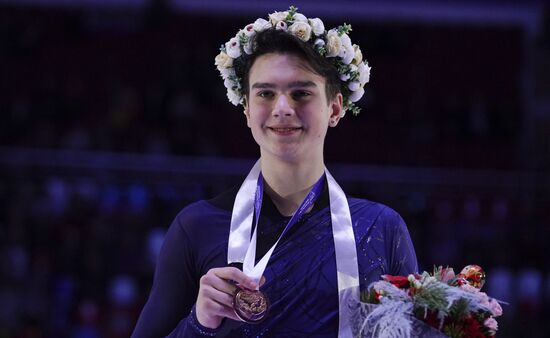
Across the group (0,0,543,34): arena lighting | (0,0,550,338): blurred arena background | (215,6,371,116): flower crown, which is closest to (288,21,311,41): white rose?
(215,6,371,116): flower crown

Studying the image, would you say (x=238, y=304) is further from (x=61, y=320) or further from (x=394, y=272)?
(x=61, y=320)

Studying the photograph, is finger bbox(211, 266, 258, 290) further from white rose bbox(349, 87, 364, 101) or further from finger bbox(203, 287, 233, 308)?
white rose bbox(349, 87, 364, 101)

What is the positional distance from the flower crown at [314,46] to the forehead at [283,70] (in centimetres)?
7

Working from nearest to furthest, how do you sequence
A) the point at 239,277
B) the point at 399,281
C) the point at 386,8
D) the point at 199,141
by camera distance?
the point at 239,277 → the point at 399,281 → the point at 199,141 → the point at 386,8

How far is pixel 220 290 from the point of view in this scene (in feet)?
7.37

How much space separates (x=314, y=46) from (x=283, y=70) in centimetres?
14

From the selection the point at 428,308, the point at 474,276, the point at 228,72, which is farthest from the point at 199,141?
the point at 428,308

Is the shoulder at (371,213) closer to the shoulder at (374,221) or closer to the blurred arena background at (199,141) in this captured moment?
the shoulder at (374,221)

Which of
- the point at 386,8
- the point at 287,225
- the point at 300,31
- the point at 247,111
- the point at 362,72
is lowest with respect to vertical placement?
the point at 287,225

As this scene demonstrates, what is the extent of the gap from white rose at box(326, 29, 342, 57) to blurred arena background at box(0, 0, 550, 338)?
5.86 meters

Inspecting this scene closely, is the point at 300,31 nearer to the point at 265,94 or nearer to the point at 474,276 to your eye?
the point at 265,94

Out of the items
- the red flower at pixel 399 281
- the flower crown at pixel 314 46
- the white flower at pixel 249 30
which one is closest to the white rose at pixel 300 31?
the flower crown at pixel 314 46

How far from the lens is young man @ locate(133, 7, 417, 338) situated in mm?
2471

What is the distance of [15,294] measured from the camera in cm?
839
